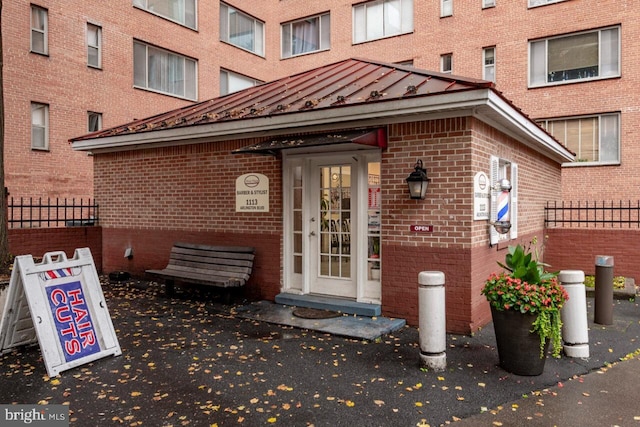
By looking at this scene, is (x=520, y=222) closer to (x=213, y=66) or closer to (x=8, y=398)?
(x=8, y=398)

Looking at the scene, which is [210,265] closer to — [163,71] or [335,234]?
[335,234]

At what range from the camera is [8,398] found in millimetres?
3855

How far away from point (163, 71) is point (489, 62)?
41.9 feet

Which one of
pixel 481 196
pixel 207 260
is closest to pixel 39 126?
pixel 207 260

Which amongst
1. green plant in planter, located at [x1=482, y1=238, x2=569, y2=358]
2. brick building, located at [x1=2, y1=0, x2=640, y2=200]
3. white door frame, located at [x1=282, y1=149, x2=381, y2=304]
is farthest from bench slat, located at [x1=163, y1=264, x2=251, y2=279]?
brick building, located at [x1=2, y1=0, x2=640, y2=200]

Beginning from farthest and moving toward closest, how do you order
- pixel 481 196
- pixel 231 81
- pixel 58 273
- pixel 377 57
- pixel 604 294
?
pixel 231 81 < pixel 377 57 < pixel 604 294 < pixel 481 196 < pixel 58 273

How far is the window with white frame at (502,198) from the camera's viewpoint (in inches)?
250

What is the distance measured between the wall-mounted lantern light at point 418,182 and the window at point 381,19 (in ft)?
48.2

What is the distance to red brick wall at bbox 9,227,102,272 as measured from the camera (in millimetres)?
Answer: 8570

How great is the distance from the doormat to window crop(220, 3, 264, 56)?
1698 centimetres

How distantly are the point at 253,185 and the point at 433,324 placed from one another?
13.4ft

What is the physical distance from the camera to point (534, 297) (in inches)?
169

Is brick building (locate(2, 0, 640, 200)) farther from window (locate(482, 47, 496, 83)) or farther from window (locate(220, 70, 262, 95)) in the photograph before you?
window (locate(220, 70, 262, 95))

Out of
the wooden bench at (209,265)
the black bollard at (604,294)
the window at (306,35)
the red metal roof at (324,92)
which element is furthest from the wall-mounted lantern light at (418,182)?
the window at (306,35)
